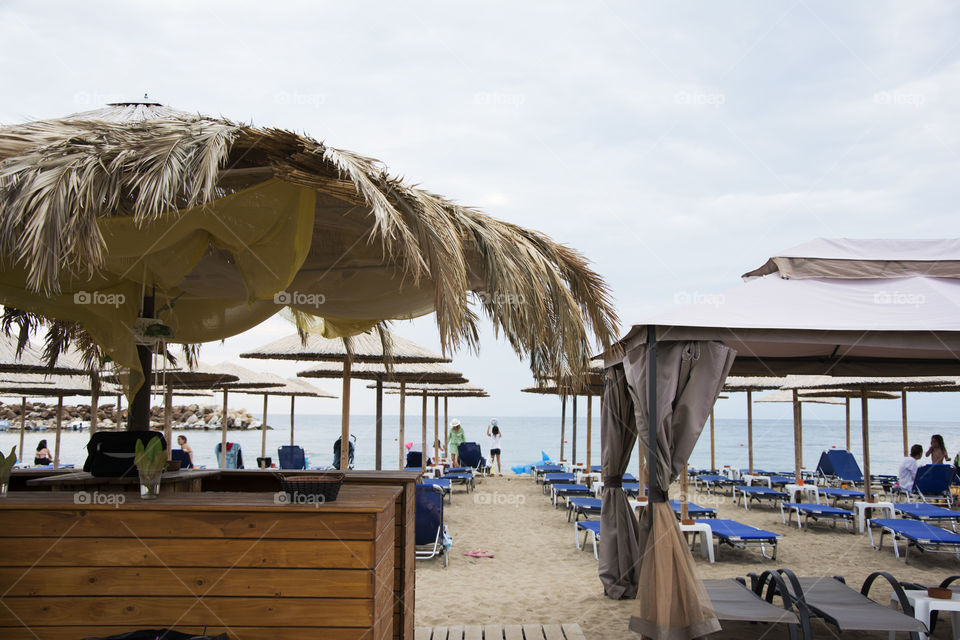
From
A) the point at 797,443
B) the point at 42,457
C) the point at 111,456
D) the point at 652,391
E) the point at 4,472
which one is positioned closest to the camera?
the point at 4,472

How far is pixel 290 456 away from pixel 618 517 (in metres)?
8.83

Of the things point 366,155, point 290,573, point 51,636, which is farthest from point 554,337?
point 51,636

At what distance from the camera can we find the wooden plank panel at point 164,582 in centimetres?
272

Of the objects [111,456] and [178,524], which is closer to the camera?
[178,524]

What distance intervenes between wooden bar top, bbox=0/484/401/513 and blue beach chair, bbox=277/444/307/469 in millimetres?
9958

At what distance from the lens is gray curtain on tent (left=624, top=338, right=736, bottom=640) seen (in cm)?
404

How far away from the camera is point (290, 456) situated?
12898 millimetres

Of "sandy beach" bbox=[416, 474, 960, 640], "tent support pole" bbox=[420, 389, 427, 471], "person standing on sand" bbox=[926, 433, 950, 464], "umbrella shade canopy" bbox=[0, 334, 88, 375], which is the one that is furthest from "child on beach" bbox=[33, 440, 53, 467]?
"person standing on sand" bbox=[926, 433, 950, 464]

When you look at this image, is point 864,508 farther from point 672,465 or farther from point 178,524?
point 178,524

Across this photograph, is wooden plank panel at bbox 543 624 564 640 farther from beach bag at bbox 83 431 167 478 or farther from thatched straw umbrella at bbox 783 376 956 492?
thatched straw umbrella at bbox 783 376 956 492

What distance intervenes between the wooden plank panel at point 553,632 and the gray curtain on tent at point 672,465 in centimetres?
49

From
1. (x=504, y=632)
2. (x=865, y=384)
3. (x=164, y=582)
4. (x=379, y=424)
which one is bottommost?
(x=504, y=632)

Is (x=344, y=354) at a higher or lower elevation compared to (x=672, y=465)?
higher

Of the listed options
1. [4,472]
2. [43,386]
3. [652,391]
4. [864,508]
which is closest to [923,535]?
[864,508]
